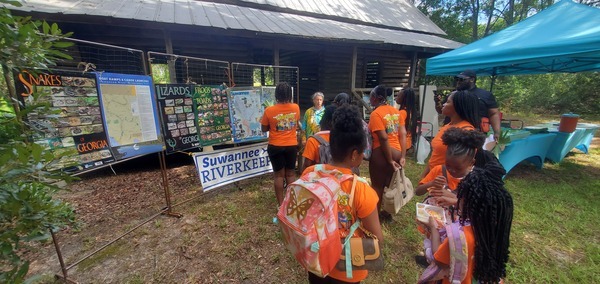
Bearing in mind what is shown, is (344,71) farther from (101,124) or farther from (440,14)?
(440,14)

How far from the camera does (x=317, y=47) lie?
935cm

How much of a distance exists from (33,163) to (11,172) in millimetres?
143

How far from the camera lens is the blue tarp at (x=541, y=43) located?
12.1 feet

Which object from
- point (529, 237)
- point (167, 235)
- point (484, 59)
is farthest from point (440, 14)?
point (167, 235)

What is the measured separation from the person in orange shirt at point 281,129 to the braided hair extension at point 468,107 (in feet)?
6.13

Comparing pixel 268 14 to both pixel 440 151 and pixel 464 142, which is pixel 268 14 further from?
pixel 464 142

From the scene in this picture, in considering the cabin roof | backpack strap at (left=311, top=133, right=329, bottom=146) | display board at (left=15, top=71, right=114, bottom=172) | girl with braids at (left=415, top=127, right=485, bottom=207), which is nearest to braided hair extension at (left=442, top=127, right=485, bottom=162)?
girl with braids at (left=415, top=127, right=485, bottom=207)

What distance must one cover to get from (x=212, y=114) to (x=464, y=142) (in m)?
3.27

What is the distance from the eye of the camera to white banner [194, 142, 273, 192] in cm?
372

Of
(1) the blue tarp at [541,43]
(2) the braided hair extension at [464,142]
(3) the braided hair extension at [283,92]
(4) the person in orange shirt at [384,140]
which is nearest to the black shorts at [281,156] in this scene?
(3) the braided hair extension at [283,92]

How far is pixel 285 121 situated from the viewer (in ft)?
10.7

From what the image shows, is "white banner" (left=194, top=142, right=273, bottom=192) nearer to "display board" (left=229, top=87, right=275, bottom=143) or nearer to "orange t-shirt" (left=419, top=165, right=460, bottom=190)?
"display board" (left=229, top=87, right=275, bottom=143)

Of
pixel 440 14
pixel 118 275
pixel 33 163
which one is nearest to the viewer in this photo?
pixel 33 163

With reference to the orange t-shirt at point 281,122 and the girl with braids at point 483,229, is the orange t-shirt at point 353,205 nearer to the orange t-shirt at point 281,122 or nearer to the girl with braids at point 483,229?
the girl with braids at point 483,229
